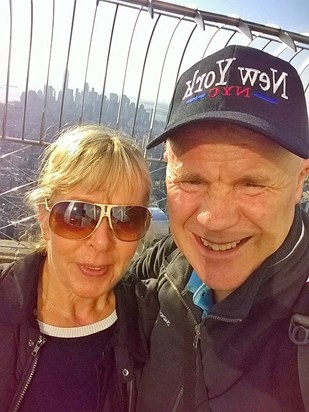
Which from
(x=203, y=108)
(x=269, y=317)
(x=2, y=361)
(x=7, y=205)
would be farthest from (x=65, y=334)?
(x=7, y=205)

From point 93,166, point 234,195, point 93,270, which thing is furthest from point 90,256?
point 234,195

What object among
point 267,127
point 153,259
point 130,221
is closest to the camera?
point 267,127

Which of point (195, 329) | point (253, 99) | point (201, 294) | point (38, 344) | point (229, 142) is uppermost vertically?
point (253, 99)

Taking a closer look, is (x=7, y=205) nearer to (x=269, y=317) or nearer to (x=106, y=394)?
(x=106, y=394)

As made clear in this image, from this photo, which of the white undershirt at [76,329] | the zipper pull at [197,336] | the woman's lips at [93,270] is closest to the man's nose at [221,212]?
the zipper pull at [197,336]

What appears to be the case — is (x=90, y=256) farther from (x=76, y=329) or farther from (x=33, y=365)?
(x=33, y=365)

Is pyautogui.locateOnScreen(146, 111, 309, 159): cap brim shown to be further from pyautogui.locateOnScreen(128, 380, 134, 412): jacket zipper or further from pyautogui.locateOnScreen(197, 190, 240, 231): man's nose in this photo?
pyautogui.locateOnScreen(128, 380, 134, 412): jacket zipper
